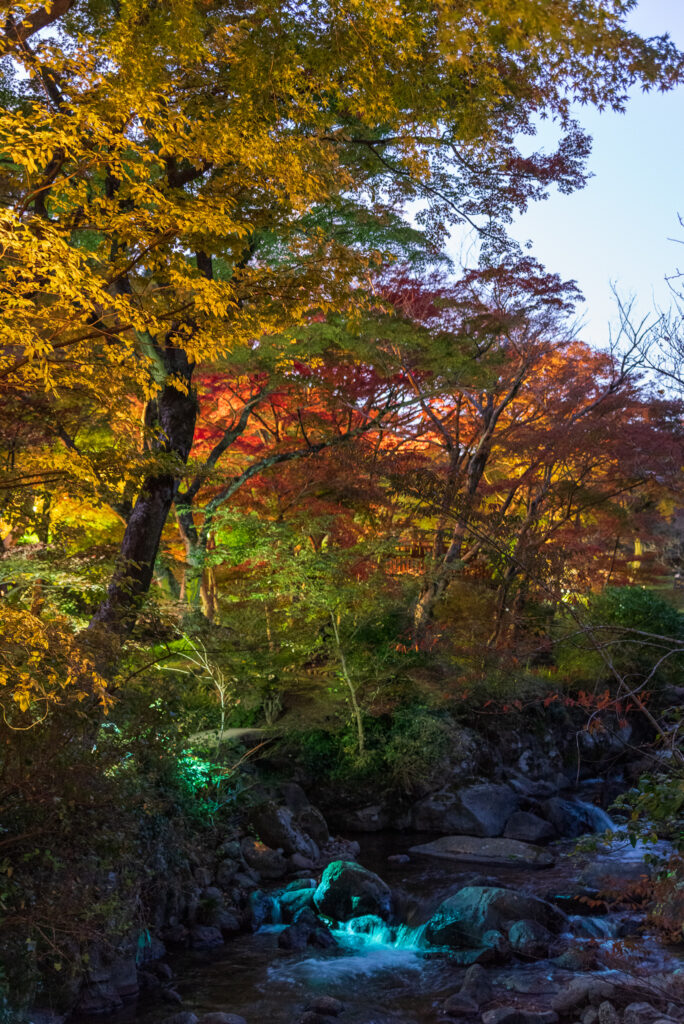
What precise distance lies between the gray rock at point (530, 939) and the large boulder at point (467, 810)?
4.02 meters

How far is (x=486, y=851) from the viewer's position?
10844 millimetres

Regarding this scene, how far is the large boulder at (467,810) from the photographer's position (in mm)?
11953

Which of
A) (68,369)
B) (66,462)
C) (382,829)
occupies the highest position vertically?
(68,369)

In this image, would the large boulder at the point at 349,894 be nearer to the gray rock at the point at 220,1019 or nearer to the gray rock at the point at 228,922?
the gray rock at the point at 228,922

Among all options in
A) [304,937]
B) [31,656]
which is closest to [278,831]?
[304,937]

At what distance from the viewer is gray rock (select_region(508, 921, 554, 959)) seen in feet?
24.9

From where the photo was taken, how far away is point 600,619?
14.3m

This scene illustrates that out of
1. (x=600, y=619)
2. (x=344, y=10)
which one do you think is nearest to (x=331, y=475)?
(x=600, y=619)

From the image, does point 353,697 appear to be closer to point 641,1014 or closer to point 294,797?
point 294,797

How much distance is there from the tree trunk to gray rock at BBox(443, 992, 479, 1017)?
14.4 ft

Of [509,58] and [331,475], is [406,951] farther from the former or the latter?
[509,58]

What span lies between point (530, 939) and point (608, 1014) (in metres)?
1.87

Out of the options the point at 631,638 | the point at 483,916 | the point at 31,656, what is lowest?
the point at 483,916

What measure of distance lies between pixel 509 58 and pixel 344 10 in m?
3.09
